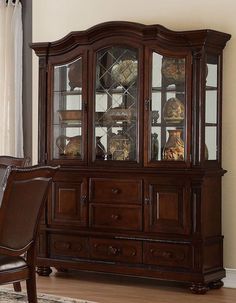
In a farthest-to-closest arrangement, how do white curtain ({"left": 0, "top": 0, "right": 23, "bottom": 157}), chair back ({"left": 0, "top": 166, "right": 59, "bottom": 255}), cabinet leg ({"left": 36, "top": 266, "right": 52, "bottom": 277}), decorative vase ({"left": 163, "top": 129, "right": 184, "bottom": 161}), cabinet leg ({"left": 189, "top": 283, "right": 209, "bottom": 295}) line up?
1. white curtain ({"left": 0, "top": 0, "right": 23, "bottom": 157})
2. cabinet leg ({"left": 36, "top": 266, "right": 52, "bottom": 277})
3. decorative vase ({"left": 163, "top": 129, "right": 184, "bottom": 161})
4. cabinet leg ({"left": 189, "top": 283, "right": 209, "bottom": 295})
5. chair back ({"left": 0, "top": 166, "right": 59, "bottom": 255})

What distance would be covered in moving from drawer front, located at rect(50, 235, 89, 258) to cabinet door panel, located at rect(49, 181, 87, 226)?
119 millimetres

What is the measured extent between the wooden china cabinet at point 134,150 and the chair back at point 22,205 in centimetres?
149

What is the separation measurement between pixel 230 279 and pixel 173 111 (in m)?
1.35

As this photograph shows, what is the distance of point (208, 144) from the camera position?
5676 mm

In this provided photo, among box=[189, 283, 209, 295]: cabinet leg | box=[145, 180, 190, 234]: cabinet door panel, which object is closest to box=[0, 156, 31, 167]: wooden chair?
box=[145, 180, 190, 234]: cabinet door panel

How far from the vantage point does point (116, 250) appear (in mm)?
5852

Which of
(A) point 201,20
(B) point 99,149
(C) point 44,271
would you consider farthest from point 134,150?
(C) point 44,271

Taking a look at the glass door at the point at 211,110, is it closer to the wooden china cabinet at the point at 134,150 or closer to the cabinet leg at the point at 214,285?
the wooden china cabinet at the point at 134,150

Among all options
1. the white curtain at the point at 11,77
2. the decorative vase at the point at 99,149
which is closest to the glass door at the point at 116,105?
the decorative vase at the point at 99,149

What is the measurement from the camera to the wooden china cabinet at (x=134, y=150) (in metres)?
5.56

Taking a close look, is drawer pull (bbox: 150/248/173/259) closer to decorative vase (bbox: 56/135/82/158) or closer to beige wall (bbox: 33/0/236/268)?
beige wall (bbox: 33/0/236/268)

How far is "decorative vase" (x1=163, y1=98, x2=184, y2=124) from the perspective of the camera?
5.63 metres

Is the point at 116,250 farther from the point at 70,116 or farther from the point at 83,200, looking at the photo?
the point at 70,116

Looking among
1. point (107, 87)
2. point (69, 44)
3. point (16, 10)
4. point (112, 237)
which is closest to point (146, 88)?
point (107, 87)
